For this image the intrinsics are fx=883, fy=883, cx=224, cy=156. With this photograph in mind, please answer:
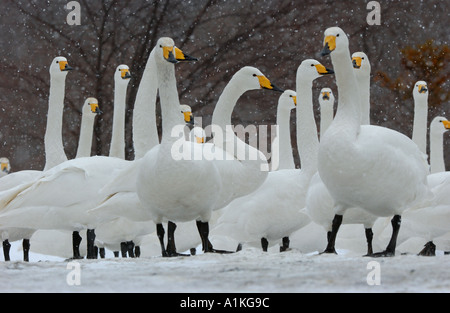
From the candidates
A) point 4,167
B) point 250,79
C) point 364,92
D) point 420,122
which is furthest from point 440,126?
point 4,167

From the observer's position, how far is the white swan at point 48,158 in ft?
29.2

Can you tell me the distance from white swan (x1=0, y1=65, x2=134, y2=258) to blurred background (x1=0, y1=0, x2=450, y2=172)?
25.3 ft

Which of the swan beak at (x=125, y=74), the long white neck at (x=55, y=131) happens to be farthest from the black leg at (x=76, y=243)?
the swan beak at (x=125, y=74)

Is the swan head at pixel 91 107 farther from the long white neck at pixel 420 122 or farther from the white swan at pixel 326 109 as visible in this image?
the long white neck at pixel 420 122

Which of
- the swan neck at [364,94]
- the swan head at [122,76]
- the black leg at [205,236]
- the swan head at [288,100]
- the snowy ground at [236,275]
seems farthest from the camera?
the swan head at [288,100]

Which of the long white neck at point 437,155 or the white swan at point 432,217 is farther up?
the long white neck at point 437,155

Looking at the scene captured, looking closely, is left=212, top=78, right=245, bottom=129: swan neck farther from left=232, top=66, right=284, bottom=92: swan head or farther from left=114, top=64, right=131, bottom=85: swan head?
A: left=114, top=64, right=131, bottom=85: swan head

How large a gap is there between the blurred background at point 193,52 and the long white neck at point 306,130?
6.47m

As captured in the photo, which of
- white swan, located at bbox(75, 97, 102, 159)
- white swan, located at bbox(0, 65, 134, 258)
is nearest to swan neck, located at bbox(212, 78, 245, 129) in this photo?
white swan, located at bbox(0, 65, 134, 258)

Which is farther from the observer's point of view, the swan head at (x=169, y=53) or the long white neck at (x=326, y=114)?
the long white neck at (x=326, y=114)

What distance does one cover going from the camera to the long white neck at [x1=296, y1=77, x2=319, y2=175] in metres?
9.00

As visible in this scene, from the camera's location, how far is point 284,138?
405 inches
